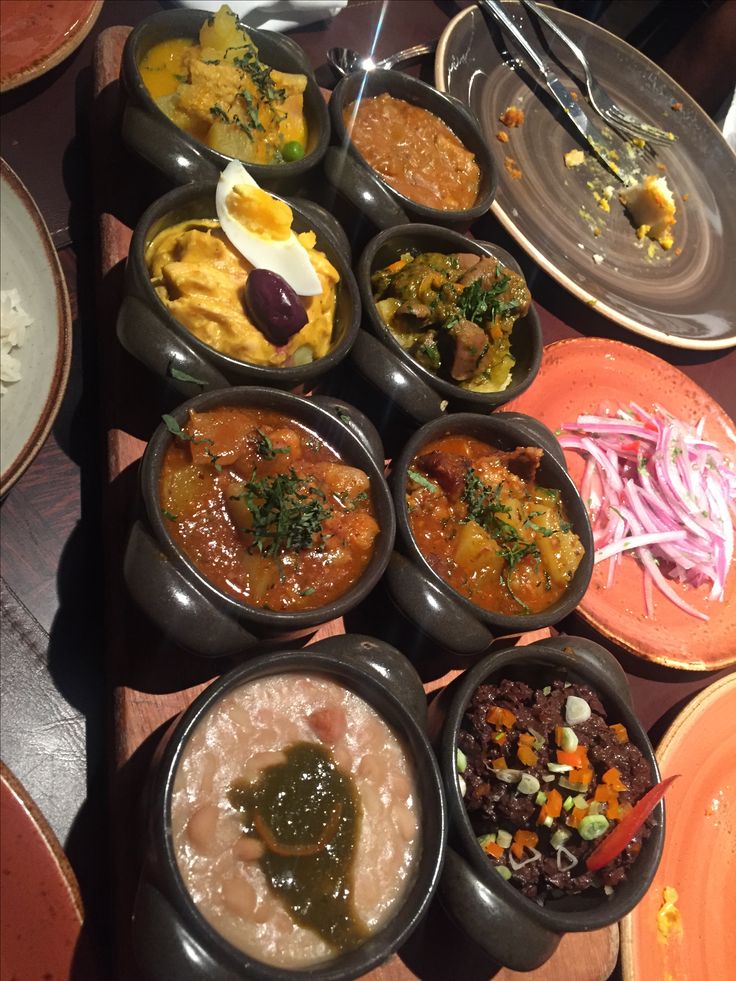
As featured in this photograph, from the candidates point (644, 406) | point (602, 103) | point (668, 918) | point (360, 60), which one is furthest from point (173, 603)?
point (602, 103)

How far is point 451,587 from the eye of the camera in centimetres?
180

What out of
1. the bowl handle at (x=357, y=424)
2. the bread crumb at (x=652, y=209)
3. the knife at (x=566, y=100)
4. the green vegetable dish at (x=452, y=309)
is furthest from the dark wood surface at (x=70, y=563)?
the bread crumb at (x=652, y=209)

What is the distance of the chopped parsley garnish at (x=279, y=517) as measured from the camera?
1.74m

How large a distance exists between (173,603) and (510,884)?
35.1 inches

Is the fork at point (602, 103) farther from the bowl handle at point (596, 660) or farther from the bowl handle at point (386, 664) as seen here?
the bowl handle at point (386, 664)

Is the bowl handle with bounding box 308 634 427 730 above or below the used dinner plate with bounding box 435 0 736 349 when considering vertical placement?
below

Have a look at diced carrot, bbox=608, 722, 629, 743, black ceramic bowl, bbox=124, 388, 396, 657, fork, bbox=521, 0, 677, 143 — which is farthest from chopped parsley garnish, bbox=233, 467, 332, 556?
fork, bbox=521, 0, 677, 143

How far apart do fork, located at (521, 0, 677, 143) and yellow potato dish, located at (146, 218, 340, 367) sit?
2.24m

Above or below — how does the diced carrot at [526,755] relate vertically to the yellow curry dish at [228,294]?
below

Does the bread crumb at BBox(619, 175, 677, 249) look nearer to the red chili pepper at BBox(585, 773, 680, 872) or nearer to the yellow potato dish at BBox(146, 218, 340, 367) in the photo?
the yellow potato dish at BBox(146, 218, 340, 367)

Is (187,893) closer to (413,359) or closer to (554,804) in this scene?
(554,804)

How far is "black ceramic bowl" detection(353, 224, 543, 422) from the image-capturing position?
2.06 meters

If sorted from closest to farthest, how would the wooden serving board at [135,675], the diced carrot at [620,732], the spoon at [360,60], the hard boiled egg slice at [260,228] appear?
1. the wooden serving board at [135,675]
2. the diced carrot at [620,732]
3. the hard boiled egg slice at [260,228]
4. the spoon at [360,60]

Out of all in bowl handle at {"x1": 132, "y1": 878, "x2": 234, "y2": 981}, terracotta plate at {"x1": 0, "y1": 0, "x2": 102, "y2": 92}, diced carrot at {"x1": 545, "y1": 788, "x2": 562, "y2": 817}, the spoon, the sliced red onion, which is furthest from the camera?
the spoon
